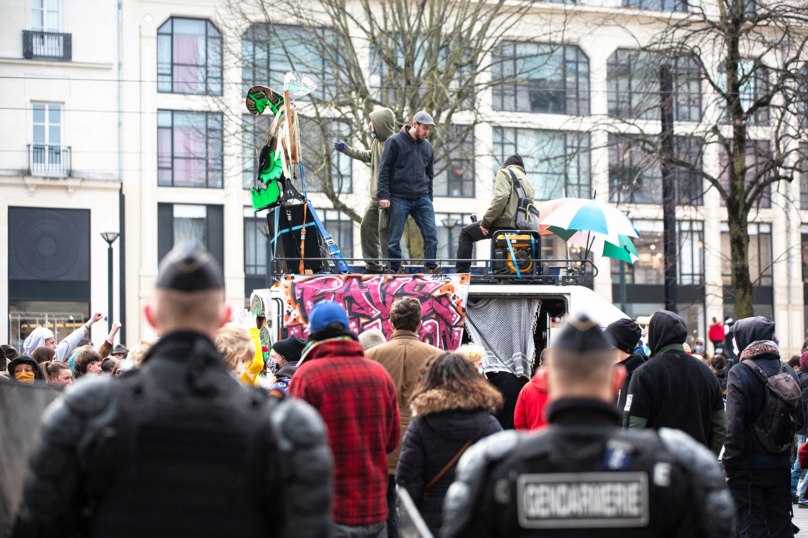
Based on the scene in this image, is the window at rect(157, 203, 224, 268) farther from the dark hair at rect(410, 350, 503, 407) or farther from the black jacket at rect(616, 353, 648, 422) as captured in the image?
the dark hair at rect(410, 350, 503, 407)

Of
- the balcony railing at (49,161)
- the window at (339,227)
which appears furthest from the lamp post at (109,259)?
the window at (339,227)

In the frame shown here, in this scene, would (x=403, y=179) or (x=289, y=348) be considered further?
(x=403, y=179)

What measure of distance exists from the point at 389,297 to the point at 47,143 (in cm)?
2381

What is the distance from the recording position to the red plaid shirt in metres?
4.05

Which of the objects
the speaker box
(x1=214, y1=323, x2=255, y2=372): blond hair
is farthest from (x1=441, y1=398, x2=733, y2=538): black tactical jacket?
the speaker box

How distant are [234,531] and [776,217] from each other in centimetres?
3842

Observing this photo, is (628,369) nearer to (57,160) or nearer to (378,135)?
(378,135)

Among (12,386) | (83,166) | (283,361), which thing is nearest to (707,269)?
(83,166)

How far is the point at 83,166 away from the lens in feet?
94.1

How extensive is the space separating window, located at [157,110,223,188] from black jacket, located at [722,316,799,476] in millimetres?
25421

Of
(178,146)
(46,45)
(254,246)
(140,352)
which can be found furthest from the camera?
(254,246)

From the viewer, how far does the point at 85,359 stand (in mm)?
7289

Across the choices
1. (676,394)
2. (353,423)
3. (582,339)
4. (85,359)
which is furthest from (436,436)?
(85,359)

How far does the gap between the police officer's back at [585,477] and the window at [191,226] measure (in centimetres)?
2862
